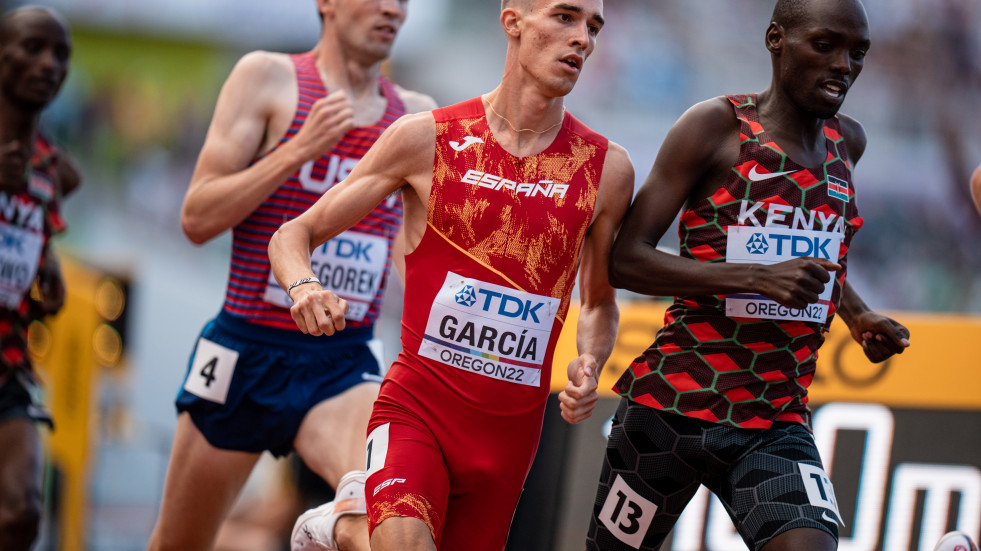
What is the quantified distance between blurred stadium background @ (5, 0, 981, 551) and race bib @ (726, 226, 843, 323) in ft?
6.62

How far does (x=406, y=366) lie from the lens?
3281 millimetres

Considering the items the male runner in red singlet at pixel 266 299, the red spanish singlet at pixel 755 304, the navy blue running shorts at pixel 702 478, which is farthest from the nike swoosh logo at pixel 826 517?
the male runner in red singlet at pixel 266 299

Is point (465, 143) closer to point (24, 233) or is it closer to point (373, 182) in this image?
point (373, 182)

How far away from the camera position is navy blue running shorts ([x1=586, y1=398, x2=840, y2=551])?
3146 millimetres

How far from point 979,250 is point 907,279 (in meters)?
1.01

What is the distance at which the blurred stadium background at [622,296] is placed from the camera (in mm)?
5195

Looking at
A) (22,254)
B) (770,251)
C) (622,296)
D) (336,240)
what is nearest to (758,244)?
(770,251)

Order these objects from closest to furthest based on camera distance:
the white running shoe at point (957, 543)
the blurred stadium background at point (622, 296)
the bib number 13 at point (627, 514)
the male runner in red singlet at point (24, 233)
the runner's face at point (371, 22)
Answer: the bib number 13 at point (627, 514) < the white running shoe at point (957, 543) < the runner's face at point (371, 22) < the male runner in red singlet at point (24, 233) < the blurred stadium background at point (622, 296)

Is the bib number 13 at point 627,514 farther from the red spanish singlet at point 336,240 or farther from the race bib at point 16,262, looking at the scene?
the race bib at point 16,262

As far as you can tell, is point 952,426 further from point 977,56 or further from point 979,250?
point 977,56

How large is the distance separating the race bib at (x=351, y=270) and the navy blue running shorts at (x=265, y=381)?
0.12 metres

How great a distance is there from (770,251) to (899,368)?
2.34 meters

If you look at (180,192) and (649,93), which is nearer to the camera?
Result: (649,93)

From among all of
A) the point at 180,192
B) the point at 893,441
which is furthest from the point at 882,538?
the point at 180,192
